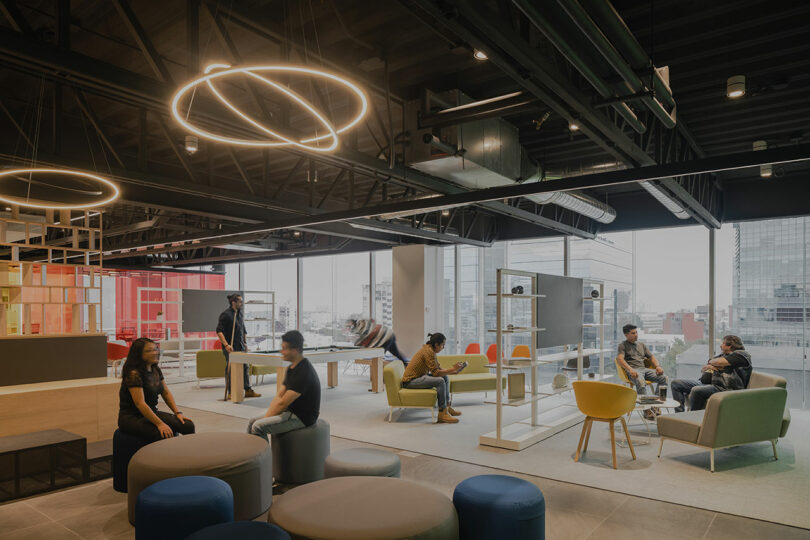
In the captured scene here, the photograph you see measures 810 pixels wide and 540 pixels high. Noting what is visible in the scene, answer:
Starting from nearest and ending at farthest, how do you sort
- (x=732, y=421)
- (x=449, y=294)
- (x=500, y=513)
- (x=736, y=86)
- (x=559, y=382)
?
(x=500, y=513) < (x=736, y=86) < (x=732, y=421) < (x=559, y=382) < (x=449, y=294)

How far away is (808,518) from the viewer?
4.19 meters

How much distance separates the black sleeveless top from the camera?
4730 millimetres

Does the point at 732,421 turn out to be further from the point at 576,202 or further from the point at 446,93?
the point at 446,93

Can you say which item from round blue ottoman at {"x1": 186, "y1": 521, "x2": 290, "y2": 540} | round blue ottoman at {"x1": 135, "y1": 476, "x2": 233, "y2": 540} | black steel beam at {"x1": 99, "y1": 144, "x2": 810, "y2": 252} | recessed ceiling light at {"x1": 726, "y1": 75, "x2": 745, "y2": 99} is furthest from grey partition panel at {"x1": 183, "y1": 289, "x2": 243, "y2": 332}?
recessed ceiling light at {"x1": 726, "y1": 75, "x2": 745, "y2": 99}

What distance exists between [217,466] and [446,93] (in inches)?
161

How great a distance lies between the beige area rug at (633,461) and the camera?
4633 millimetres

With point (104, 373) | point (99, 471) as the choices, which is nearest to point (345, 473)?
point (99, 471)

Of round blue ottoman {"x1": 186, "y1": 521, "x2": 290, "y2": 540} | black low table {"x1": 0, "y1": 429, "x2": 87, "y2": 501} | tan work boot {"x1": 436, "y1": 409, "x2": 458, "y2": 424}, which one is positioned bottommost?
tan work boot {"x1": 436, "y1": 409, "x2": 458, "y2": 424}

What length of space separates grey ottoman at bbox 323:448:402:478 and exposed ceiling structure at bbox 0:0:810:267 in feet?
9.31

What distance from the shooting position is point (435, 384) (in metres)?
7.53

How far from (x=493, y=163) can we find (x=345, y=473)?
155 inches

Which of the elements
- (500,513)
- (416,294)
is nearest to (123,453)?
(500,513)

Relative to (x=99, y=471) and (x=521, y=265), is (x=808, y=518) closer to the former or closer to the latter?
(x=99, y=471)

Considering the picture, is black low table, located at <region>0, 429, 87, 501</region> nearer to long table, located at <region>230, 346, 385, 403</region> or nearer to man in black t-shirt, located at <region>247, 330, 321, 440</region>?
man in black t-shirt, located at <region>247, 330, 321, 440</region>
